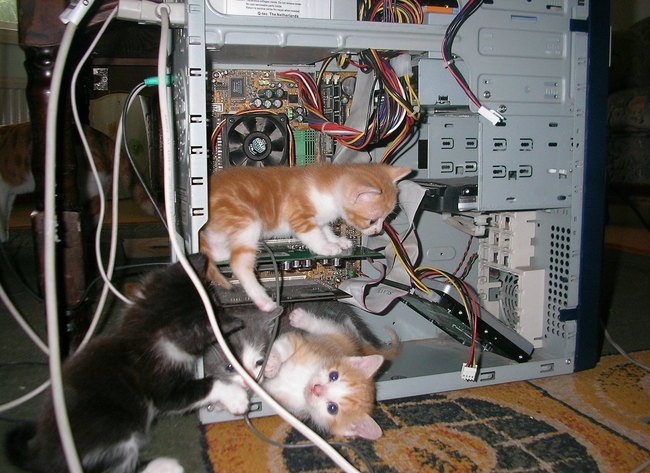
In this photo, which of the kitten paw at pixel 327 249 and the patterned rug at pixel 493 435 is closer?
the patterned rug at pixel 493 435

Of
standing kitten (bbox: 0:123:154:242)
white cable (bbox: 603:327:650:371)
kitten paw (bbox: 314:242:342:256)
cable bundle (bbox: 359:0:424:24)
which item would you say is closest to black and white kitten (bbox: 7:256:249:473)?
kitten paw (bbox: 314:242:342:256)

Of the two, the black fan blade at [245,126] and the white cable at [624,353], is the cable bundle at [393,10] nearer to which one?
the black fan blade at [245,126]

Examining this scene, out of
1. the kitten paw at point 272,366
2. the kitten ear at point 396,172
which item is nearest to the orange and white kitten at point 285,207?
the kitten ear at point 396,172

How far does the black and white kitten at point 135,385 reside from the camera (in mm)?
831

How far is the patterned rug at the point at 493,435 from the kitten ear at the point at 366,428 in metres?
0.02

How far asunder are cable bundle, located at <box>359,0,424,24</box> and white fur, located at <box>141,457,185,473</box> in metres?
1.04

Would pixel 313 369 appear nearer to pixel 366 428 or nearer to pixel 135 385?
pixel 366 428

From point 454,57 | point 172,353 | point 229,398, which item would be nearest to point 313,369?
point 229,398

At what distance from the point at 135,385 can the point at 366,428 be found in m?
0.49

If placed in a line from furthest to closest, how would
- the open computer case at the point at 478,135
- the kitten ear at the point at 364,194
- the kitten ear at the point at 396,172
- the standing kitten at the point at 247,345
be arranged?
the kitten ear at the point at 396,172 → the kitten ear at the point at 364,194 → the standing kitten at the point at 247,345 → the open computer case at the point at 478,135

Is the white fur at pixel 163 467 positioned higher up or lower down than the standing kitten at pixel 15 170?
lower down

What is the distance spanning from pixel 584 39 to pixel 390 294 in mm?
832

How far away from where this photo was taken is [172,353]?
0.97 m

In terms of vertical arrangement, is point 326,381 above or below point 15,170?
below
